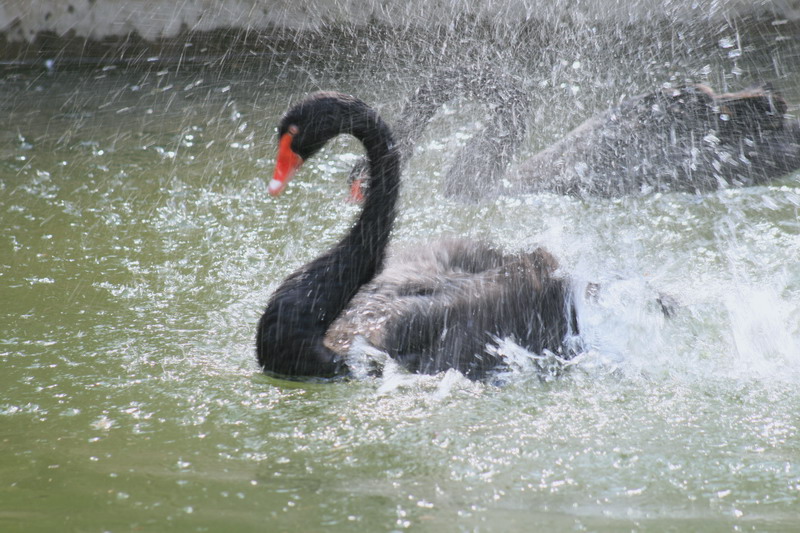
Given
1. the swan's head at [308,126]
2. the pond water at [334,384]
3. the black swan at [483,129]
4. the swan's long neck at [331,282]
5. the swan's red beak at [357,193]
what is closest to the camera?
the pond water at [334,384]

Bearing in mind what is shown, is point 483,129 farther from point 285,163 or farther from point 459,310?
point 459,310

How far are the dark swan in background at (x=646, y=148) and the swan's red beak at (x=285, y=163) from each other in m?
1.69

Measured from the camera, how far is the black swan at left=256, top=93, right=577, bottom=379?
307 centimetres

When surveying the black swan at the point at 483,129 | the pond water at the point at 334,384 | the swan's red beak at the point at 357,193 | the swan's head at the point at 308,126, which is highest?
the black swan at the point at 483,129

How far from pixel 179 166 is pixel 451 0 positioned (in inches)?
159

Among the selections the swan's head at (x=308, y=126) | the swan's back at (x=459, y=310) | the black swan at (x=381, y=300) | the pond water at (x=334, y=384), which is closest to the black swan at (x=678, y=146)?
the pond water at (x=334, y=384)

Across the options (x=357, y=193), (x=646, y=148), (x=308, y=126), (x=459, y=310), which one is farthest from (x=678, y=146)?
(x=308, y=126)

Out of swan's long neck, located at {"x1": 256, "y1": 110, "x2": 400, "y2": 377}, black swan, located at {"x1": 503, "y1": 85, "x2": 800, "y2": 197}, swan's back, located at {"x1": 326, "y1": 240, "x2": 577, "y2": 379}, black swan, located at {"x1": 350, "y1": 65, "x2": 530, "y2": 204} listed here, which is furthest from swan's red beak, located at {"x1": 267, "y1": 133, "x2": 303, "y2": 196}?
black swan, located at {"x1": 503, "y1": 85, "x2": 800, "y2": 197}

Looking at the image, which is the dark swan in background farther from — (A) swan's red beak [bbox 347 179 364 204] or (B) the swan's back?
(B) the swan's back

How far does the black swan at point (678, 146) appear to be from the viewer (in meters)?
5.00

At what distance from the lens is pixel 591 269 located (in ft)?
11.8

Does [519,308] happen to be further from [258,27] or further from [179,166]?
[258,27]

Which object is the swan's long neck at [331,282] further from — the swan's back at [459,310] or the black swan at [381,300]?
the swan's back at [459,310]

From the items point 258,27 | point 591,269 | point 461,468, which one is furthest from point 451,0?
point 461,468
